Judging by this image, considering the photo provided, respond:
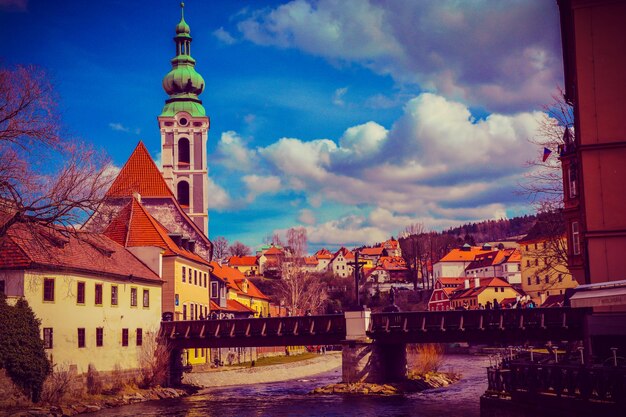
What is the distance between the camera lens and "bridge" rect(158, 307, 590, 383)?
43812 mm

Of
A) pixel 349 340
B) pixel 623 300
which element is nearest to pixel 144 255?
pixel 349 340

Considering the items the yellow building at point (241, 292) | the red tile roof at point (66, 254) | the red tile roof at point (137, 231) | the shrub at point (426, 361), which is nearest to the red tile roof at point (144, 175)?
the red tile roof at point (137, 231)

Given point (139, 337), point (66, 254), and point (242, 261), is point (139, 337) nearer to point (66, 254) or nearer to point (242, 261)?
point (66, 254)

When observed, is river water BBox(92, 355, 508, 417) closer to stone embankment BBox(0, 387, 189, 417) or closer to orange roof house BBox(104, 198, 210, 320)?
stone embankment BBox(0, 387, 189, 417)

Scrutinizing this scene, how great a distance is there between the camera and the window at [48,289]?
39.3m

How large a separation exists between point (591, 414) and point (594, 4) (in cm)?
1937

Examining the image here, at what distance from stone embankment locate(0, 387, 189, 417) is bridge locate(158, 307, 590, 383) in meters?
4.43

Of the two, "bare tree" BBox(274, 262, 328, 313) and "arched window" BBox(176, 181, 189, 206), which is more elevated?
"arched window" BBox(176, 181, 189, 206)

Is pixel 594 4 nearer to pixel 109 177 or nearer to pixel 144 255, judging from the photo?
pixel 109 177

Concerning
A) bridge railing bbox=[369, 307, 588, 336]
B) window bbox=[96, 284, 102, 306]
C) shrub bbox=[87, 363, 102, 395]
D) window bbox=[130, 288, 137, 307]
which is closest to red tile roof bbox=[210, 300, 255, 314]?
window bbox=[130, 288, 137, 307]

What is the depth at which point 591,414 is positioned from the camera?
20719 millimetres

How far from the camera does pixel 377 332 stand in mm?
47719

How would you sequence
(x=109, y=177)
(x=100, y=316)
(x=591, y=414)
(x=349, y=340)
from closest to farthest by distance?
(x=591, y=414) < (x=109, y=177) < (x=100, y=316) < (x=349, y=340)

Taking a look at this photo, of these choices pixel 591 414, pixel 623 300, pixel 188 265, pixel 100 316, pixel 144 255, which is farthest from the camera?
pixel 188 265
